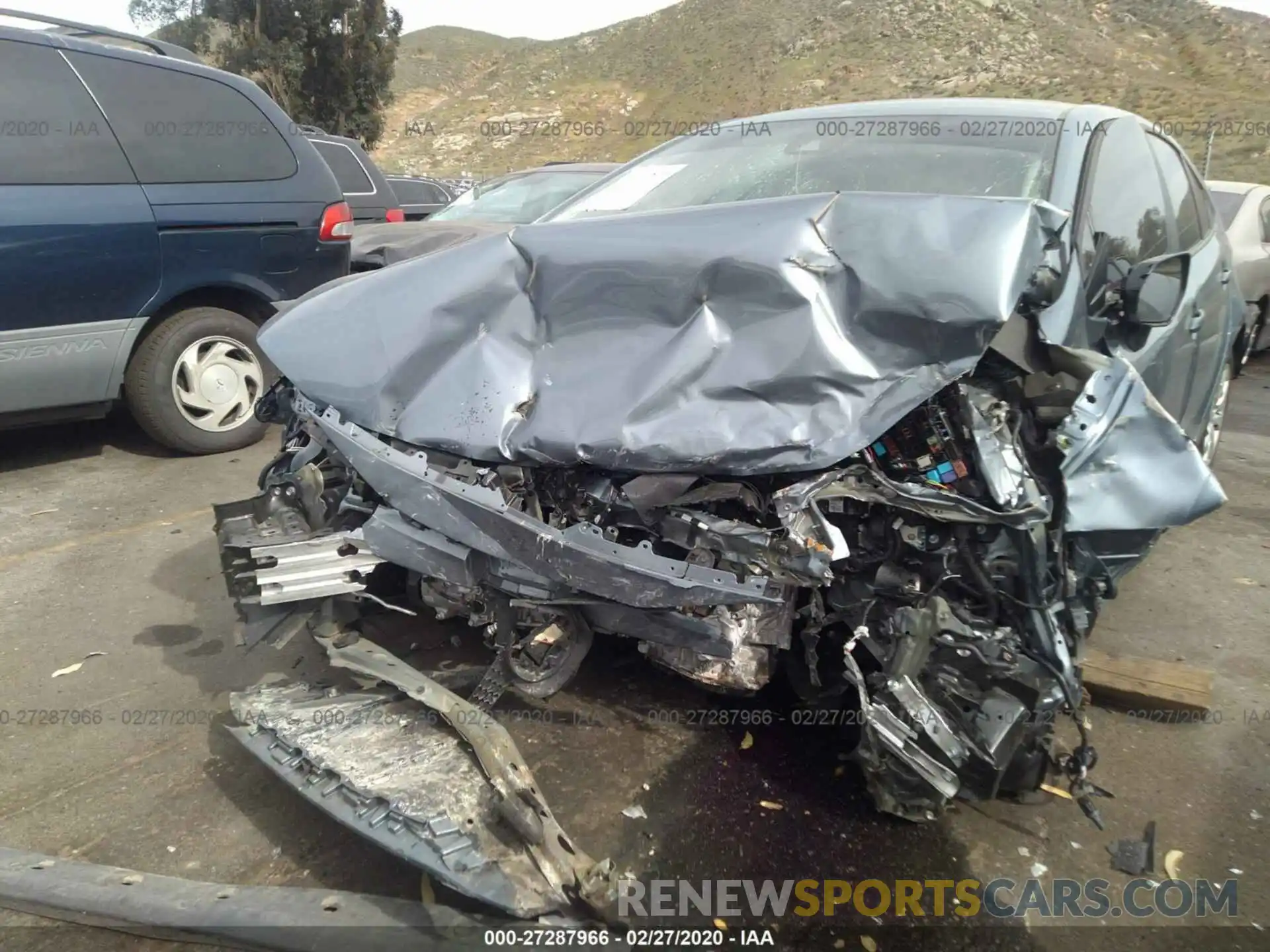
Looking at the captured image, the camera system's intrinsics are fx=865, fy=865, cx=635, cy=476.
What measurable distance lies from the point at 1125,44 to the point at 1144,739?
5607cm

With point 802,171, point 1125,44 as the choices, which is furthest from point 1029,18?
point 802,171

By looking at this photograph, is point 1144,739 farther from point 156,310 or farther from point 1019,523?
point 156,310

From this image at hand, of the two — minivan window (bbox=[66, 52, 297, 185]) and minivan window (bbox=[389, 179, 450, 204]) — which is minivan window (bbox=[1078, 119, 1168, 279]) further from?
minivan window (bbox=[389, 179, 450, 204])

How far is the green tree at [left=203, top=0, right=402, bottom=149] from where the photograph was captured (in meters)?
25.3

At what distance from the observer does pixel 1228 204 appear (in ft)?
24.1

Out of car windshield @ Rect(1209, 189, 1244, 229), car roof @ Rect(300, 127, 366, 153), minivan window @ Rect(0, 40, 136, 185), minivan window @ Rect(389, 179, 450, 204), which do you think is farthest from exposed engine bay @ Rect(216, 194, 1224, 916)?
minivan window @ Rect(389, 179, 450, 204)

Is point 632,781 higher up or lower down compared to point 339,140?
lower down

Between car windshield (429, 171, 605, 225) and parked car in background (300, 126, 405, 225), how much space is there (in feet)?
5.47

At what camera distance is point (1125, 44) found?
4678 centimetres

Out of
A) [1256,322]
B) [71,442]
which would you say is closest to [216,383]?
[71,442]

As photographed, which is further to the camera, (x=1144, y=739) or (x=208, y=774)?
(x=1144, y=739)

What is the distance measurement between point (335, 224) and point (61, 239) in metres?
1.48

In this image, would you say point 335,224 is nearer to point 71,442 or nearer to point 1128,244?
point 71,442

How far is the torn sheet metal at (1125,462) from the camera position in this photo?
200 centimetres
